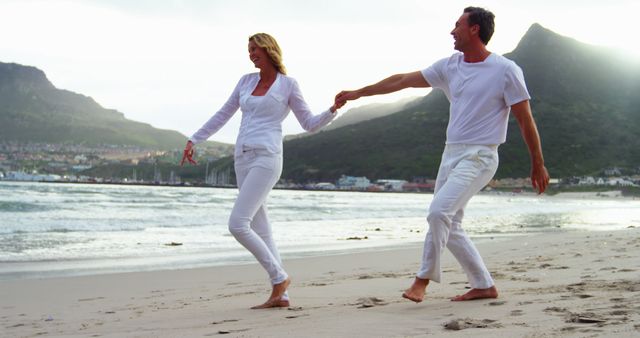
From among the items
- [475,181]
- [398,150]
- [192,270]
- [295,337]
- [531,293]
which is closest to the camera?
[295,337]

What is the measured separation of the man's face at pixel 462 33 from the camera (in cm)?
466

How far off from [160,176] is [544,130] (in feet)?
326

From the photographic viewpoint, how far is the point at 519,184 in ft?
341

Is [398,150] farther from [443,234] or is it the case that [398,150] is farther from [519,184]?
[443,234]

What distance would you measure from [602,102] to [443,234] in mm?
115454

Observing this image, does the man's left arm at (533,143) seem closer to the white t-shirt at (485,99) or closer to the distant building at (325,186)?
the white t-shirt at (485,99)

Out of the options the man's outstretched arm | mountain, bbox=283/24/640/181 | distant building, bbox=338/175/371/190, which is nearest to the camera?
the man's outstretched arm

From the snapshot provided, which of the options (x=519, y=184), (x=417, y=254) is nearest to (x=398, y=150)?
(x=519, y=184)

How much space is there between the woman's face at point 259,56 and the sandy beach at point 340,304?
1.82m

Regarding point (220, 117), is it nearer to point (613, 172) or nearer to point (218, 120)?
point (218, 120)

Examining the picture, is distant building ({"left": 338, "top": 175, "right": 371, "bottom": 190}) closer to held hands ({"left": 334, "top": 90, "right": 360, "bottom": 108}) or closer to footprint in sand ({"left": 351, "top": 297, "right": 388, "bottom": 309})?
held hands ({"left": 334, "top": 90, "right": 360, "bottom": 108})

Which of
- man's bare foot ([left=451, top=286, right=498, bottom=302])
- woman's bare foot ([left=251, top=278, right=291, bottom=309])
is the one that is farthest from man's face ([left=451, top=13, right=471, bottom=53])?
woman's bare foot ([left=251, top=278, right=291, bottom=309])

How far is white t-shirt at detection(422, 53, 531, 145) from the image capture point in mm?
4531

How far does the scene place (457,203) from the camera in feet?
14.7
